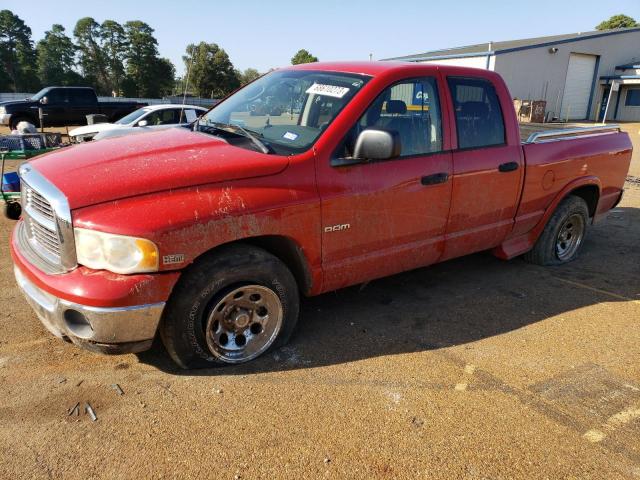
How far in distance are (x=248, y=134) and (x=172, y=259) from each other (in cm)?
117

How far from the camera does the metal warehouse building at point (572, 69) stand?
94.8 ft

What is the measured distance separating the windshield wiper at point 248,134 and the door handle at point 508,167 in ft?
7.01

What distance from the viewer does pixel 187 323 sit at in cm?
289

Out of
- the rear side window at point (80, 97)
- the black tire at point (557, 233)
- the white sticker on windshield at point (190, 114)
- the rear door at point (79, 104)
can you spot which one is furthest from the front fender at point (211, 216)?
the rear side window at point (80, 97)

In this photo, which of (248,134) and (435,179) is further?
(435,179)

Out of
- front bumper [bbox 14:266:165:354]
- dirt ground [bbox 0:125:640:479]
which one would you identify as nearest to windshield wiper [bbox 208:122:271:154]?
front bumper [bbox 14:266:165:354]

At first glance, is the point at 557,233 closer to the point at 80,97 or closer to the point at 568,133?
the point at 568,133

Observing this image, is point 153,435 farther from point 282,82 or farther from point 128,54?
point 128,54

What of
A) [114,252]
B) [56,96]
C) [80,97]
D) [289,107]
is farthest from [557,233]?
[56,96]

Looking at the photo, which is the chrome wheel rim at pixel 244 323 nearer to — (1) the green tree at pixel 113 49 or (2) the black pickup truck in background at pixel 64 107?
(2) the black pickup truck in background at pixel 64 107

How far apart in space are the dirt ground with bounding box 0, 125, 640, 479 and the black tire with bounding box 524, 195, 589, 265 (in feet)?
3.33

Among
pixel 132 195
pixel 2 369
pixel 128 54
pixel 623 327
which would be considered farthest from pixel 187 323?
pixel 128 54

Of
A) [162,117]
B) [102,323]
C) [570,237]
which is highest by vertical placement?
[162,117]

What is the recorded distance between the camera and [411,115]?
3.72m
